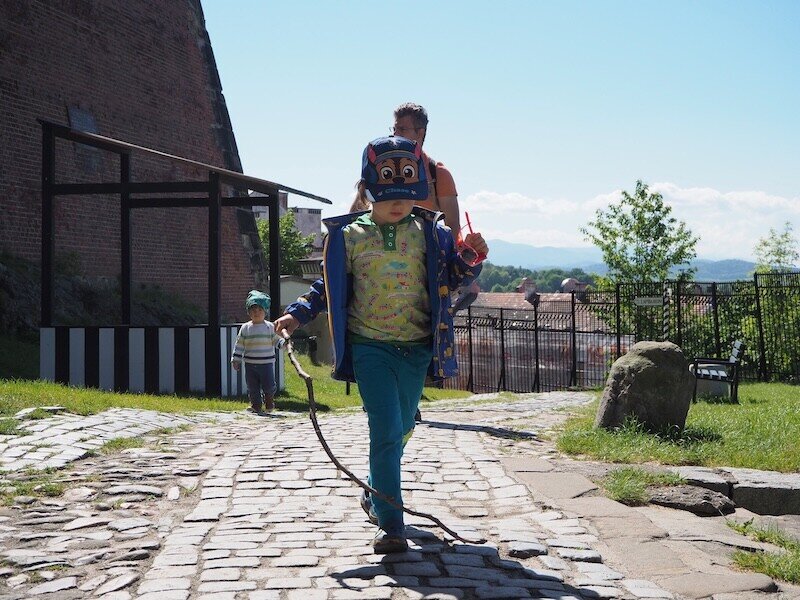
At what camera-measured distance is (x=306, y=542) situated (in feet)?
14.4

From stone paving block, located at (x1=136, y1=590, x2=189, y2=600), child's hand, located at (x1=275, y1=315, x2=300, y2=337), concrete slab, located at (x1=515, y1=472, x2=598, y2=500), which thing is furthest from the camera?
concrete slab, located at (x1=515, y1=472, x2=598, y2=500)

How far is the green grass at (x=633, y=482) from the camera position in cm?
570

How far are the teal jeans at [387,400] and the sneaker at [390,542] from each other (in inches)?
1.0

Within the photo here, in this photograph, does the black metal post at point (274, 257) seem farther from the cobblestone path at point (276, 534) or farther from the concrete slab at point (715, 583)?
the concrete slab at point (715, 583)

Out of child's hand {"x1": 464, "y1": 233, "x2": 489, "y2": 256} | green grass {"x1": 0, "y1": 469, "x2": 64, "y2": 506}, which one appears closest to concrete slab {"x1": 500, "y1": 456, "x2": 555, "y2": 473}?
child's hand {"x1": 464, "y1": 233, "x2": 489, "y2": 256}

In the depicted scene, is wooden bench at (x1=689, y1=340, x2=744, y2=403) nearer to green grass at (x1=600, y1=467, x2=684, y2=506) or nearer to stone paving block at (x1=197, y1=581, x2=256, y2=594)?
green grass at (x1=600, y1=467, x2=684, y2=506)

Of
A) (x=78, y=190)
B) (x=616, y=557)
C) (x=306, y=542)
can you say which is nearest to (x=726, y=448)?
(x=616, y=557)

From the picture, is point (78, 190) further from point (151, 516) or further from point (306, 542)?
point (306, 542)

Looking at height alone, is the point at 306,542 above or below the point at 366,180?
below

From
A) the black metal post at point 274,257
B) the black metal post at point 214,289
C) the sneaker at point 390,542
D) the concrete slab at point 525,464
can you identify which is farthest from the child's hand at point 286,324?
the black metal post at point 274,257

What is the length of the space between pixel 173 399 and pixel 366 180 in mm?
7024

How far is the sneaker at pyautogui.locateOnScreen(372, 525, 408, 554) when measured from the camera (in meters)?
4.12

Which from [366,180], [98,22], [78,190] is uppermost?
[98,22]

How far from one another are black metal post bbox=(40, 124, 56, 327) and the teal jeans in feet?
29.1
